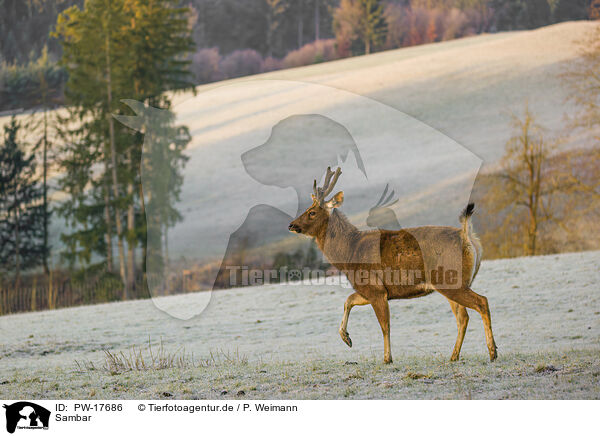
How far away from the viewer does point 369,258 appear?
5105 mm

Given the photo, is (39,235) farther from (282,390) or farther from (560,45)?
(560,45)

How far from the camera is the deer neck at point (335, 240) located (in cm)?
518

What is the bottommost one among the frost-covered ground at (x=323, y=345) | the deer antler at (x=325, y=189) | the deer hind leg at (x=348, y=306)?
the frost-covered ground at (x=323, y=345)

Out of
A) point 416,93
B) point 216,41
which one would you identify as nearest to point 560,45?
point 416,93

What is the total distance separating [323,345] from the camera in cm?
775

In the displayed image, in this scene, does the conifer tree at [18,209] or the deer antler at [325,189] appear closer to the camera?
the deer antler at [325,189]

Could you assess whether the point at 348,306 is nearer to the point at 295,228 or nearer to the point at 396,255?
the point at 396,255

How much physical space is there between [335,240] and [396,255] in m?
0.48

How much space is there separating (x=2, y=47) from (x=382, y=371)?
11.9m

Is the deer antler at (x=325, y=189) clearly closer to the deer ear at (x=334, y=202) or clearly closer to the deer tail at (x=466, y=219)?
the deer ear at (x=334, y=202)

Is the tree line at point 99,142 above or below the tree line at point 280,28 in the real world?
below
